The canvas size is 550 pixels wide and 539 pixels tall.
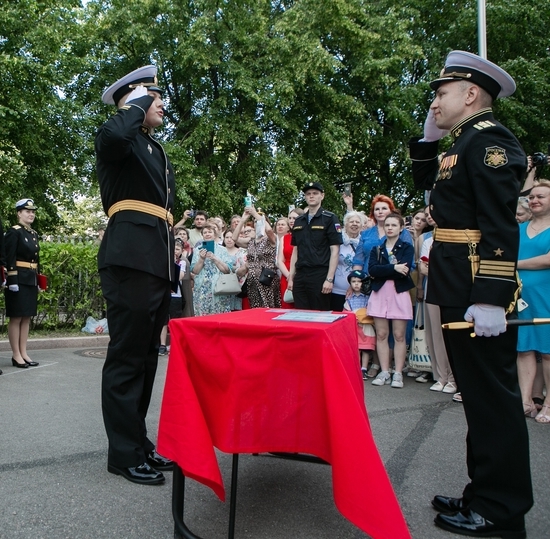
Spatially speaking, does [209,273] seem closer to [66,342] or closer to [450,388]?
[66,342]

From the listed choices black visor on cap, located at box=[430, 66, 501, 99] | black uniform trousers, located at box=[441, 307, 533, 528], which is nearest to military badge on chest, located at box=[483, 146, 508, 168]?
black visor on cap, located at box=[430, 66, 501, 99]

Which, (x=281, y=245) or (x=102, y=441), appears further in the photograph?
(x=281, y=245)

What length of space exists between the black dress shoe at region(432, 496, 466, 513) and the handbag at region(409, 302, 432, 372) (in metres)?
3.35

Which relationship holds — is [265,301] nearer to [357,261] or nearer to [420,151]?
[357,261]

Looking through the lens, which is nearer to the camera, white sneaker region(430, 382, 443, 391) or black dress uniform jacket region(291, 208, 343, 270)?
white sneaker region(430, 382, 443, 391)

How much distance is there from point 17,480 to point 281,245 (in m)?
4.93

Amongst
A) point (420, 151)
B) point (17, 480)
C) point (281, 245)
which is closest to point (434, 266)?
point (420, 151)

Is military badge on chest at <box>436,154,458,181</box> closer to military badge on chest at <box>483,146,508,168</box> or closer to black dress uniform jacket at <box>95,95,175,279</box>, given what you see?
military badge on chest at <box>483,146,508,168</box>

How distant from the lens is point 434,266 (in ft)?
9.04

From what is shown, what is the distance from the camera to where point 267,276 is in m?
7.41

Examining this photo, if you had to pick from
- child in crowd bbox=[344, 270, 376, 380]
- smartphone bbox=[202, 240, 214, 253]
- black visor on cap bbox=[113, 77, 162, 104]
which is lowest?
child in crowd bbox=[344, 270, 376, 380]

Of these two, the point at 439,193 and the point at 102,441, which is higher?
the point at 439,193

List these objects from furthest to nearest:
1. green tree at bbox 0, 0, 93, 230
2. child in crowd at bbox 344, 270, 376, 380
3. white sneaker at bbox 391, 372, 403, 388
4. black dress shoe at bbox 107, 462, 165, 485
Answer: green tree at bbox 0, 0, 93, 230
child in crowd at bbox 344, 270, 376, 380
white sneaker at bbox 391, 372, 403, 388
black dress shoe at bbox 107, 462, 165, 485

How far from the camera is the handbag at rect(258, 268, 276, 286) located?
739 centimetres
